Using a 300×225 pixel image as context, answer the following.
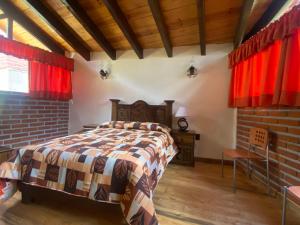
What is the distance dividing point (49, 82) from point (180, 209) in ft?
11.1

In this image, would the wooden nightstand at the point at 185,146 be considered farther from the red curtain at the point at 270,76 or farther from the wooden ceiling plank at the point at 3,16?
the wooden ceiling plank at the point at 3,16

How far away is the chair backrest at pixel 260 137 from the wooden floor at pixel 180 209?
0.58 meters

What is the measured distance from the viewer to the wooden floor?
170 cm

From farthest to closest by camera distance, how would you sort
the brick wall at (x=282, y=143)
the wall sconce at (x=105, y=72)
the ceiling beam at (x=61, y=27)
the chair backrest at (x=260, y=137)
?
the wall sconce at (x=105, y=72) → the ceiling beam at (x=61, y=27) → the chair backrest at (x=260, y=137) → the brick wall at (x=282, y=143)

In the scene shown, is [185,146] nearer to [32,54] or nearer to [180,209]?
[180,209]

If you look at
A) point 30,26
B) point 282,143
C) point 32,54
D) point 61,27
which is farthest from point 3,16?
point 282,143

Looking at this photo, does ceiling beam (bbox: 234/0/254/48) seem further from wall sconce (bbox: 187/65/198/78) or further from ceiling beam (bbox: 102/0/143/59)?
ceiling beam (bbox: 102/0/143/59)

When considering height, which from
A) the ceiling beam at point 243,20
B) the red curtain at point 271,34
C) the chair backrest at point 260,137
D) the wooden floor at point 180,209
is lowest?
the wooden floor at point 180,209

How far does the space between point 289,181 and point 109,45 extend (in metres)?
3.59

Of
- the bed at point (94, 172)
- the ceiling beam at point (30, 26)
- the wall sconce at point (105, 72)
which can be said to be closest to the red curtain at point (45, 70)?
the ceiling beam at point (30, 26)

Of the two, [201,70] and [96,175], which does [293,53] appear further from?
[96,175]

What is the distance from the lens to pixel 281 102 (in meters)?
1.87

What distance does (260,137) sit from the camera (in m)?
2.38

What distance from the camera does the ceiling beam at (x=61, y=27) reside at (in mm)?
2872
